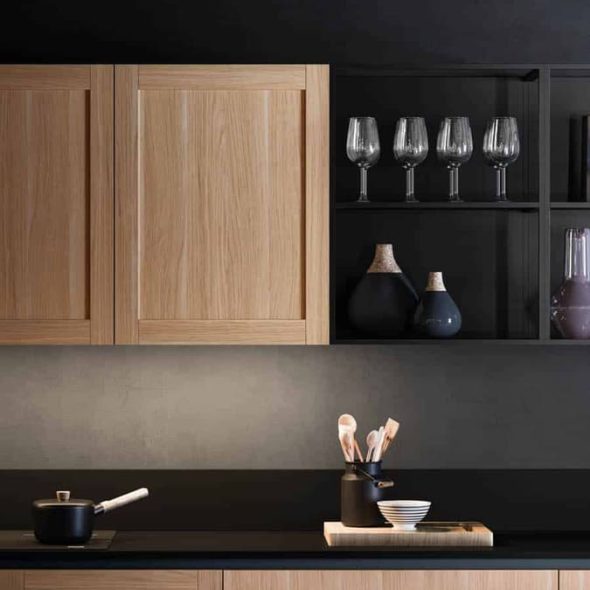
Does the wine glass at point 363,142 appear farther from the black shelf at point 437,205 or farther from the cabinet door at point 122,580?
the cabinet door at point 122,580

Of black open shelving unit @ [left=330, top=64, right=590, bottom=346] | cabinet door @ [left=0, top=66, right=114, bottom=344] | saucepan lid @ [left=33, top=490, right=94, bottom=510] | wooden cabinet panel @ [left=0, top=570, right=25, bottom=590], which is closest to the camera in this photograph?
wooden cabinet panel @ [left=0, top=570, right=25, bottom=590]

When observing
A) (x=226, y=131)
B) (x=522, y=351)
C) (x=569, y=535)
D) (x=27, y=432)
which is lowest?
(x=569, y=535)

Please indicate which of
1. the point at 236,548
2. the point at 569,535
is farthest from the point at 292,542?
the point at 569,535

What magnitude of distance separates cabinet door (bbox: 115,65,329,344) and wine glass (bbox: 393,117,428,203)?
0.75 ft

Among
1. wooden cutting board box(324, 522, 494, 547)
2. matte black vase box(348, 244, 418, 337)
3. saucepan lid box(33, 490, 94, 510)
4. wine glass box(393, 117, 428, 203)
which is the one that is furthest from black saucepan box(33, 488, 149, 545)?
wine glass box(393, 117, 428, 203)

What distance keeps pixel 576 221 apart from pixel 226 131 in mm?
1149

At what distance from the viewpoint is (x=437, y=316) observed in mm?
3010

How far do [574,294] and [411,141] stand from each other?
2.11 feet

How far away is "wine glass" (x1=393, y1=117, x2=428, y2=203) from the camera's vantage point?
9.93 feet

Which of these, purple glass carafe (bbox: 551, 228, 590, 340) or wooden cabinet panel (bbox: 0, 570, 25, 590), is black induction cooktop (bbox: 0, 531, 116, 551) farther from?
purple glass carafe (bbox: 551, 228, 590, 340)

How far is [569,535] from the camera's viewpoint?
127 inches

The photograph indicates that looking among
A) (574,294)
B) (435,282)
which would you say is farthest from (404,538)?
(574,294)

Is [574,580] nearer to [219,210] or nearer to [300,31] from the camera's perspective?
[219,210]

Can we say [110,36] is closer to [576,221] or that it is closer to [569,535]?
[576,221]
